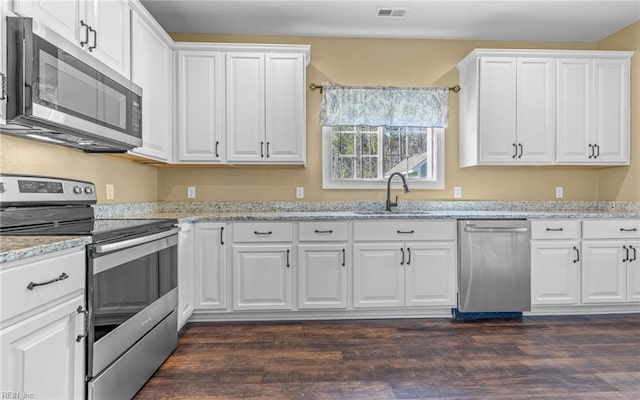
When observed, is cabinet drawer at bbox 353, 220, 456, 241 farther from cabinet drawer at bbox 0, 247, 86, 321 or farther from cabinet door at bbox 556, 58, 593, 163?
cabinet drawer at bbox 0, 247, 86, 321

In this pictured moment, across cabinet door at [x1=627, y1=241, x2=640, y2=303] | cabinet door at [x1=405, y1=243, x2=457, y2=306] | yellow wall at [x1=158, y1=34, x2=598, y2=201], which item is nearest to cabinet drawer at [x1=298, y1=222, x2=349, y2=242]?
cabinet door at [x1=405, y1=243, x2=457, y2=306]

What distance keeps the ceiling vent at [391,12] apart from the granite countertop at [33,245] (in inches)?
113

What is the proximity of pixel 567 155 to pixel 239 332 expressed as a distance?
3.26 m

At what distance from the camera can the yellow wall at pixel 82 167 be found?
197 cm

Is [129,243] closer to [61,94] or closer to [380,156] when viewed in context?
[61,94]

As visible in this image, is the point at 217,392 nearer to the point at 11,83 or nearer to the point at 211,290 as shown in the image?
the point at 211,290

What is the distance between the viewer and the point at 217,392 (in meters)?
2.02

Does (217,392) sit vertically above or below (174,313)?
below

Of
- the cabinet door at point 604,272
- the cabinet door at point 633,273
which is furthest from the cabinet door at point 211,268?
the cabinet door at point 633,273

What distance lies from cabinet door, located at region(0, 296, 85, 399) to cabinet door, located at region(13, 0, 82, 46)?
1.24m

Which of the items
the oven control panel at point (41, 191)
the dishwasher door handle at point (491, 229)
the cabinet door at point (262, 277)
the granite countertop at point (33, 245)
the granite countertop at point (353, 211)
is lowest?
the cabinet door at point (262, 277)

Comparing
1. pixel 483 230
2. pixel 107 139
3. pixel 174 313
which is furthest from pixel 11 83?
pixel 483 230

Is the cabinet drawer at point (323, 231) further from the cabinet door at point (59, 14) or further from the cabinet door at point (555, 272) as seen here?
the cabinet door at point (59, 14)

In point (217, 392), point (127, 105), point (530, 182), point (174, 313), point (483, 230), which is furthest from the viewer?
point (530, 182)
